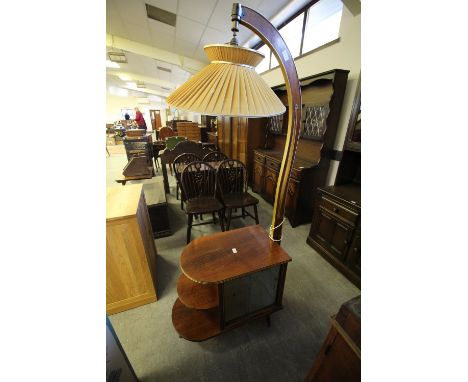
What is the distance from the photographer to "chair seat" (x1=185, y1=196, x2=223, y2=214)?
6.28ft

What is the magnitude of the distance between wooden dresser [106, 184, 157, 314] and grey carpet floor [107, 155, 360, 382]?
0.36 feet

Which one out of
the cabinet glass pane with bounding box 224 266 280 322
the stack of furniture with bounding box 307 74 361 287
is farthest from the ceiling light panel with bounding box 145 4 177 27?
the cabinet glass pane with bounding box 224 266 280 322

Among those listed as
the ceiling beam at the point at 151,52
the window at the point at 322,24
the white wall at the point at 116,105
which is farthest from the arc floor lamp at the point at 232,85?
the white wall at the point at 116,105

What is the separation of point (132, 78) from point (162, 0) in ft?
27.3

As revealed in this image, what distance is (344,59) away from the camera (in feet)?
6.59

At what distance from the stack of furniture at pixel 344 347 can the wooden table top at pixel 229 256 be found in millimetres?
376

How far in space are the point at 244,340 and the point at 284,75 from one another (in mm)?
1587

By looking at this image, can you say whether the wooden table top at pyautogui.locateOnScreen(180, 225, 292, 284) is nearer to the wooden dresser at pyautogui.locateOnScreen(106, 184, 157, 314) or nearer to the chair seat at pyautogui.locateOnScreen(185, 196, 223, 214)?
the wooden dresser at pyautogui.locateOnScreen(106, 184, 157, 314)

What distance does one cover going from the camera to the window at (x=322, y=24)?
80.7 inches

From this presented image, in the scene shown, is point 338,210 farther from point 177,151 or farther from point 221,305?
point 177,151
